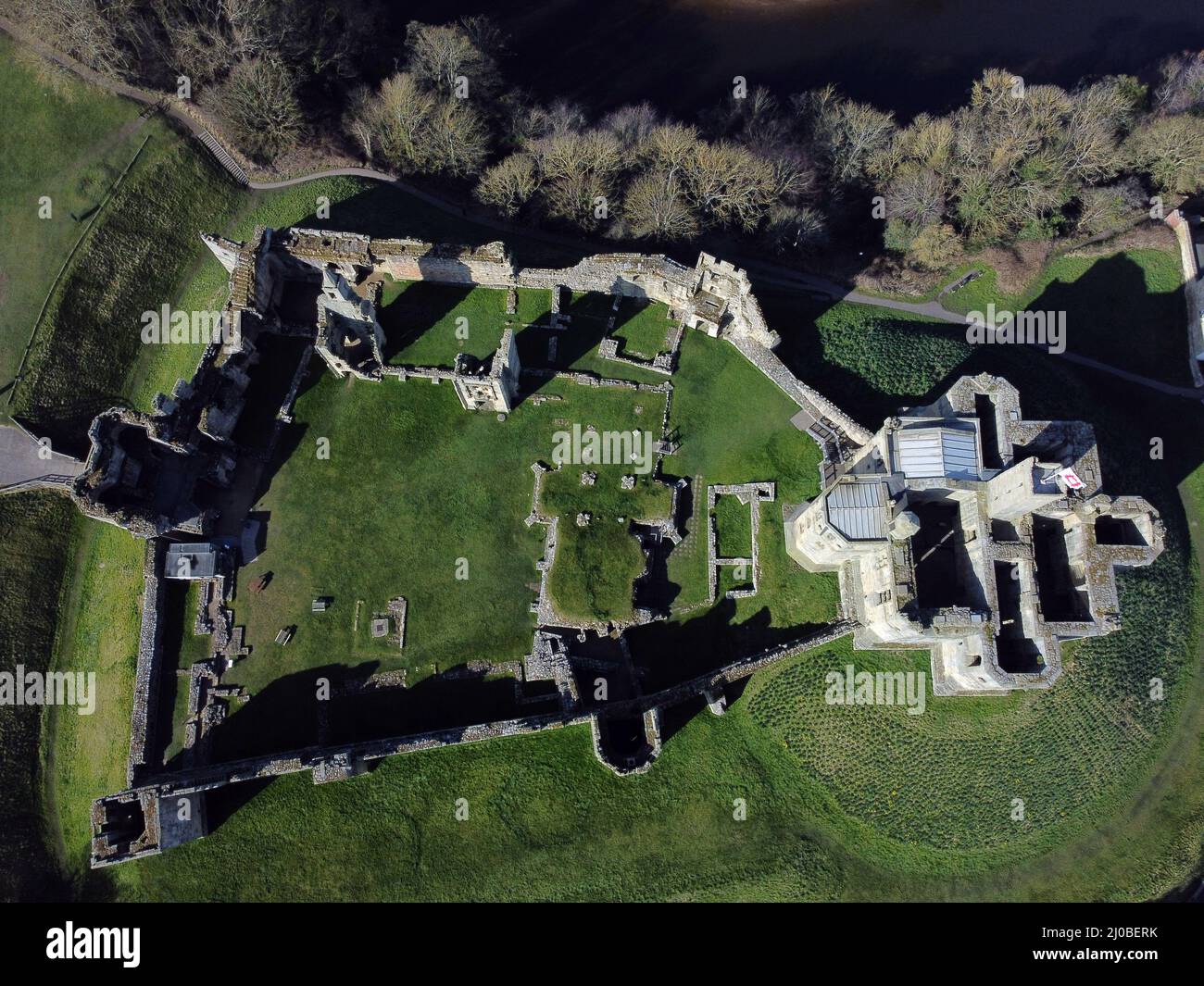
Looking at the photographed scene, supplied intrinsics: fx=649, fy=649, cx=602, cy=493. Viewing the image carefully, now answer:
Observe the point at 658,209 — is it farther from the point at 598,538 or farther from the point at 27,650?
the point at 27,650

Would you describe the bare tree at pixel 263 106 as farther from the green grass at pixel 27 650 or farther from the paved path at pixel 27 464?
the green grass at pixel 27 650

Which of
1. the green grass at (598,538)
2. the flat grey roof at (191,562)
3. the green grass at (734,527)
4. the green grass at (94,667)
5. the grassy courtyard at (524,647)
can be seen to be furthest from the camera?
the green grass at (734,527)

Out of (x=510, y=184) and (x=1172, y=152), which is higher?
(x=1172, y=152)

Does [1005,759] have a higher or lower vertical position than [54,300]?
lower

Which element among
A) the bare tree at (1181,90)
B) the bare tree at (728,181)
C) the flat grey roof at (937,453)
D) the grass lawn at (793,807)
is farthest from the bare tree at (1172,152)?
the flat grey roof at (937,453)

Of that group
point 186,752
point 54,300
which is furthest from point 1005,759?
point 54,300

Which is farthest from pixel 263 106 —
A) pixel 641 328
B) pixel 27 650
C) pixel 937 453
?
pixel 937 453

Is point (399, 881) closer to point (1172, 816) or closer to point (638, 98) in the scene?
point (1172, 816)
